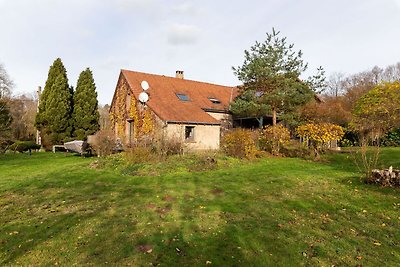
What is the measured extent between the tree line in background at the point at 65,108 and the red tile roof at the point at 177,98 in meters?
7.34

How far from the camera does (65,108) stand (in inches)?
1126

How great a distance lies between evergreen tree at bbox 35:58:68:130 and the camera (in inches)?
1114

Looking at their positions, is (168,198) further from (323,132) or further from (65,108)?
(65,108)

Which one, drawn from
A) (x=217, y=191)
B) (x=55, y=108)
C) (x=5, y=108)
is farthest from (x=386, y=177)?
(x=55, y=108)

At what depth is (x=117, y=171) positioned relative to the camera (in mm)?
12930

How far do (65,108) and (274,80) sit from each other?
20.8 m

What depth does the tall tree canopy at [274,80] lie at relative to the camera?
20406mm

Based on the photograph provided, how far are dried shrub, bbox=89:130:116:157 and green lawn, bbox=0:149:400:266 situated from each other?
302 inches

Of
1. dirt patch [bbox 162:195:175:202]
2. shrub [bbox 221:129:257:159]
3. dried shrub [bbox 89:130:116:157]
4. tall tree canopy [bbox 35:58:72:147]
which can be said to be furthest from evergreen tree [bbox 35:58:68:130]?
dirt patch [bbox 162:195:175:202]

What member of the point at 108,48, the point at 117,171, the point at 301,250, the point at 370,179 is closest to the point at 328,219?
the point at 301,250

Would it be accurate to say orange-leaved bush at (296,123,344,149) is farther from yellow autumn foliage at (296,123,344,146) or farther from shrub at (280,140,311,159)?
shrub at (280,140,311,159)

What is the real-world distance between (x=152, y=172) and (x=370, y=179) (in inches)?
331

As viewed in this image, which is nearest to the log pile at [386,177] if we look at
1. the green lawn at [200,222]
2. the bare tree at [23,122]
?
the green lawn at [200,222]

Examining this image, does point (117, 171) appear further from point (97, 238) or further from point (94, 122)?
point (94, 122)
